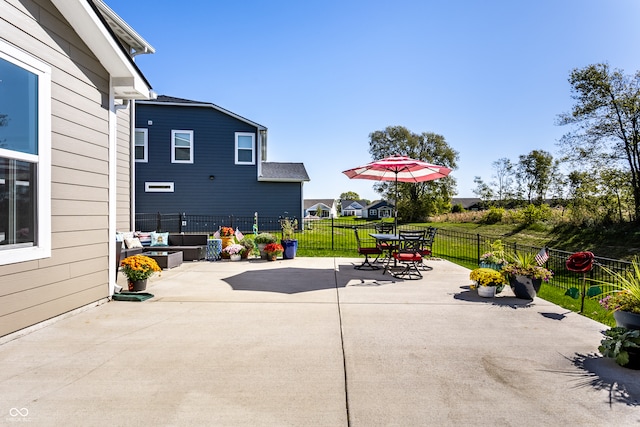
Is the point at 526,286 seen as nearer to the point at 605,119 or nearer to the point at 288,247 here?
the point at 288,247

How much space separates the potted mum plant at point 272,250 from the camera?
365 inches

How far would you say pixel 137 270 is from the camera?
5.39 metres

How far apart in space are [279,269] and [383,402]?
580cm

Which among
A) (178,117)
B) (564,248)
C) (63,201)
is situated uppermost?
(178,117)

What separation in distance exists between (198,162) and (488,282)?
46.1ft

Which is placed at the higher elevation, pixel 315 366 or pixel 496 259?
pixel 496 259

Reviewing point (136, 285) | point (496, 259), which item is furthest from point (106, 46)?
point (496, 259)

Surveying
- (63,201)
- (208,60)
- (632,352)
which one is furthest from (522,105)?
(63,201)

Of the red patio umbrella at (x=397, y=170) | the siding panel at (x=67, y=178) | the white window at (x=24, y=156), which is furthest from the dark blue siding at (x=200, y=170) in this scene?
the white window at (x=24, y=156)

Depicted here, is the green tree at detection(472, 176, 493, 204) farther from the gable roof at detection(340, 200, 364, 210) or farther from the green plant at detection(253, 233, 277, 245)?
the gable roof at detection(340, 200, 364, 210)

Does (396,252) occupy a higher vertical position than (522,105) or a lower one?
lower

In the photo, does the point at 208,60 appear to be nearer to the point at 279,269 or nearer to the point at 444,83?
the point at 279,269

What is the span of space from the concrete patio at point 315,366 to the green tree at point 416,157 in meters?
37.3

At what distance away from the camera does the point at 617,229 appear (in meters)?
16.7
